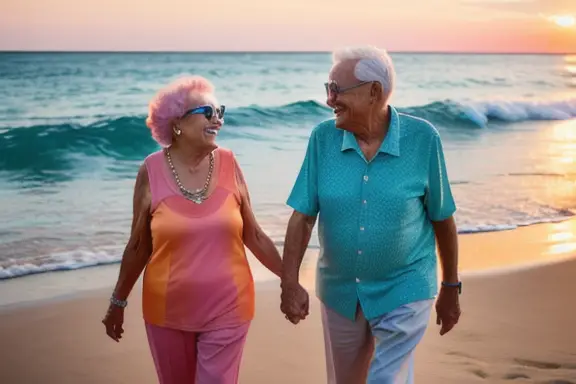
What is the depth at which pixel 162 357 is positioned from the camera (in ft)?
11.5

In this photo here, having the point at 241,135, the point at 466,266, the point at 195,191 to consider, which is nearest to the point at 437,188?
the point at 195,191

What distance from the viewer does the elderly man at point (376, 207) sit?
3287 mm

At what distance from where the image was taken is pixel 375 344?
11.4 ft

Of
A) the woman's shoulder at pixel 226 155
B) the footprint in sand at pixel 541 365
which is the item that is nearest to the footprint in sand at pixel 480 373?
the footprint in sand at pixel 541 365

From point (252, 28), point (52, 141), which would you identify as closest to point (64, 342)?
point (52, 141)

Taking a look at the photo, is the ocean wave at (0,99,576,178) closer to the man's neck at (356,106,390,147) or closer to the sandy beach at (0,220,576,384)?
the sandy beach at (0,220,576,384)

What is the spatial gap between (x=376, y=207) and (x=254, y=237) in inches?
23.1

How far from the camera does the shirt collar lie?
3291 millimetres

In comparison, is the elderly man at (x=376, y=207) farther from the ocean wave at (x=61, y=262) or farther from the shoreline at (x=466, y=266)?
the ocean wave at (x=61, y=262)

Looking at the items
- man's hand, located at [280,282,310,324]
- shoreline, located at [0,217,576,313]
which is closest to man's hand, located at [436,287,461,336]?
man's hand, located at [280,282,310,324]

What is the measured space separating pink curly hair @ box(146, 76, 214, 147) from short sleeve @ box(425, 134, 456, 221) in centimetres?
91

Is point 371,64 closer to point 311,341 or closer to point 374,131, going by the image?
point 374,131

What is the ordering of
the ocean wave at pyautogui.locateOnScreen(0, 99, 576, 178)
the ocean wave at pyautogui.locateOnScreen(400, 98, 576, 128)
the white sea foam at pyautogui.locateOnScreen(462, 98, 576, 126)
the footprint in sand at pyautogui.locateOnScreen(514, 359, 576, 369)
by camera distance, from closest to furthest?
the footprint in sand at pyautogui.locateOnScreen(514, 359, 576, 369), the ocean wave at pyautogui.locateOnScreen(0, 99, 576, 178), the ocean wave at pyautogui.locateOnScreen(400, 98, 576, 128), the white sea foam at pyautogui.locateOnScreen(462, 98, 576, 126)

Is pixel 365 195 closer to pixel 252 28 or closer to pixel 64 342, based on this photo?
pixel 64 342
